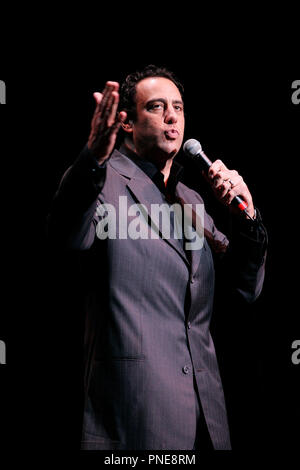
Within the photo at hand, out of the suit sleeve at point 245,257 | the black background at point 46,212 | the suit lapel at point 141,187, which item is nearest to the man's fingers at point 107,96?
the suit lapel at point 141,187

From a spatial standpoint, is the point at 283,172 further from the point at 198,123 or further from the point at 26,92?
the point at 26,92

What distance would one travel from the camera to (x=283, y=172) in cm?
224

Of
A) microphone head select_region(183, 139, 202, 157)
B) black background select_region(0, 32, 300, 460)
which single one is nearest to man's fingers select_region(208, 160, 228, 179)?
microphone head select_region(183, 139, 202, 157)

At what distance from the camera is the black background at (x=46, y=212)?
6.51 ft

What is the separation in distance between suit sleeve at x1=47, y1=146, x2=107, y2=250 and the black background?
881 mm

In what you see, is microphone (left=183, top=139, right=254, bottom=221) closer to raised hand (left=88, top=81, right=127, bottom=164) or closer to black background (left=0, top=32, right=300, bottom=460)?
raised hand (left=88, top=81, right=127, bottom=164)

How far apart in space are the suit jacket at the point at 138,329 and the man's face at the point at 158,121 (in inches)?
6.6

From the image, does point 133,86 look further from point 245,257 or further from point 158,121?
point 245,257

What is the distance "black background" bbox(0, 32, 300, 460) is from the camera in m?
1.99

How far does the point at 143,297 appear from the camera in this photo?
1.31m

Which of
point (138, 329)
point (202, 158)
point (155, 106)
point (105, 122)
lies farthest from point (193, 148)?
point (138, 329)

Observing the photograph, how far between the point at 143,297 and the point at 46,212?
35.5 inches

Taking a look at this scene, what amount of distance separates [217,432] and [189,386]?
16 centimetres

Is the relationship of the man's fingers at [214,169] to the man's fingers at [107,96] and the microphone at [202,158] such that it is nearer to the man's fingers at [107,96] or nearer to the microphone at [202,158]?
the microphone at [202,158]
